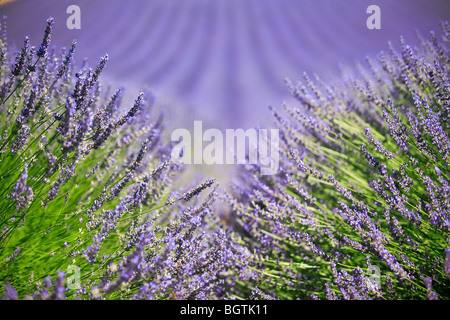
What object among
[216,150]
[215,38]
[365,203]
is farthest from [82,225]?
[215,38]

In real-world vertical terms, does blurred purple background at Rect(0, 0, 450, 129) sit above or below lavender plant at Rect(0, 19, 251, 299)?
above

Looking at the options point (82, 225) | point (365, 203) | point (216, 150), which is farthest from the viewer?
point (216, 150)

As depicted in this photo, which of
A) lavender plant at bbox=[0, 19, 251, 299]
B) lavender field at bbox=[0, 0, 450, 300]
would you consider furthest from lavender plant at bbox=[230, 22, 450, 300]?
lavender plant at bbox=[0, 19, 251, 299]

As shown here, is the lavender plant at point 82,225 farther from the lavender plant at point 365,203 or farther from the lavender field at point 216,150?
the lavender plant at point 365,203

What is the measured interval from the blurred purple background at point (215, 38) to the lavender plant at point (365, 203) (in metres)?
0.28

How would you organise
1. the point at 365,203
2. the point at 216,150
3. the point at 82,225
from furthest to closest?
the point at 216,150 < the point at 365,203 < the point at 82,225

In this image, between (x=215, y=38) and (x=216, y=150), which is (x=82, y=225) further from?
(x=215, y=38)

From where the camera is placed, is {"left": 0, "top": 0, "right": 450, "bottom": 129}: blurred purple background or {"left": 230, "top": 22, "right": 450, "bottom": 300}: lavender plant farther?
{"left": 0, "top": 0, "right": 450, "bottom": 129}: blurred purple background

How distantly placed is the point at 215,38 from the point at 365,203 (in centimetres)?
129

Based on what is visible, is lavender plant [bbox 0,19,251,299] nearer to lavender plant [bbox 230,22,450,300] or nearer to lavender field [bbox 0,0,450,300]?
lavender field [bbox 0,0,450,300]

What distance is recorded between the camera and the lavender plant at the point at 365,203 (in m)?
Result: 0.86

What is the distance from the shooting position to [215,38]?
6.20 feet

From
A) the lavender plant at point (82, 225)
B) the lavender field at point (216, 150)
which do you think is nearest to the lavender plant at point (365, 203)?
the lavender field at point (216, 150)

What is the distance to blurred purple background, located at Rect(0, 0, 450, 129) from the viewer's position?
1548mm
